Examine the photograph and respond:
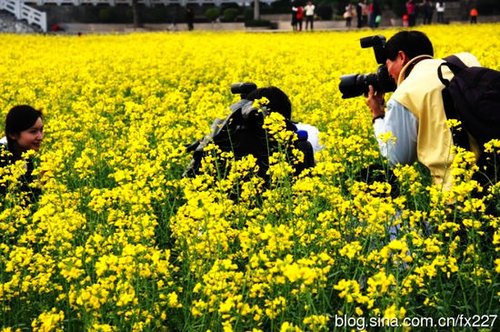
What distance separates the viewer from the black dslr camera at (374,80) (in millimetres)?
4672

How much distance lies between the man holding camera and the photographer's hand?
0.64 feet

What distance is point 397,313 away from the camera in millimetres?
Result: 2592

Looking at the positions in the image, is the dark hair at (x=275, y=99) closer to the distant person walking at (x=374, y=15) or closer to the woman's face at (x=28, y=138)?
the woman's face at (x=28, y=138)

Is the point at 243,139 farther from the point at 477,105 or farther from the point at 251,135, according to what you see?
the point at 477,105

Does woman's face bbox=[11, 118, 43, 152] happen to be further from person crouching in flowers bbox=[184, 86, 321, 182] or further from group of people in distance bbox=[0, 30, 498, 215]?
group of people in distance bbox=[0, 30, 498, 215]

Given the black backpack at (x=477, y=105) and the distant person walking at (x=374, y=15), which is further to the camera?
the distant person walking at (x=374, y=15)

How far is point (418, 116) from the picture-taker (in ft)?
13.8

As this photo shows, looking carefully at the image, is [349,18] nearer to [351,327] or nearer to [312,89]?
[312,89]

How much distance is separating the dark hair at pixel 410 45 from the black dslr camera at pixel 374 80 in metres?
0.12

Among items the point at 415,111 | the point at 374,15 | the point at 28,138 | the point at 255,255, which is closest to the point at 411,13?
the point at 374,15

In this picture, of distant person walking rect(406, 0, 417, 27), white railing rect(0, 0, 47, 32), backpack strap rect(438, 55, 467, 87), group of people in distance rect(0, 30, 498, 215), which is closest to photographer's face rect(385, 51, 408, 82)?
group of people in distance rect(0, 30, 498, 215)

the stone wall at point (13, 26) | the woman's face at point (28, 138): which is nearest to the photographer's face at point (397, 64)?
the woman's face at point (28, 138)

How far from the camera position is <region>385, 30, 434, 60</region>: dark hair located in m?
4.48

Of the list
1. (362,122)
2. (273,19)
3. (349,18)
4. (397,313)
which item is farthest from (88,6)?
(397,313)
